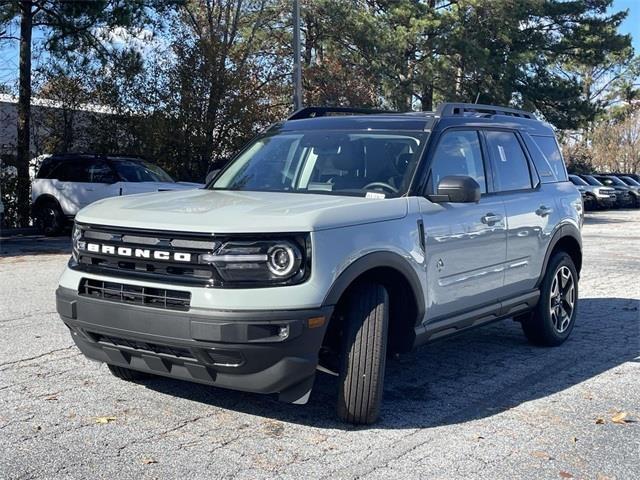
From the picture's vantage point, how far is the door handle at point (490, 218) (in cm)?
581

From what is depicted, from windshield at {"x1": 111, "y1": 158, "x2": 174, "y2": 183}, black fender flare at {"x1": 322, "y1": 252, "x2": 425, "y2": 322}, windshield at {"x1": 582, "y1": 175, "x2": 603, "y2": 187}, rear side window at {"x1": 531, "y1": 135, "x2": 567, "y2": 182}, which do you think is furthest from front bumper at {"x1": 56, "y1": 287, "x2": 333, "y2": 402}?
windshield at {"x1": 582, "y1": 175, "x2": 603, "y2": 187}

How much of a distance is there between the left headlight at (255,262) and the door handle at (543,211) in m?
3.13

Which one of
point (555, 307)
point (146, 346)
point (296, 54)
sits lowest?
point (555, 307)

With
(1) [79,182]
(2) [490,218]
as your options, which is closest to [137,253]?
(2) [490,218]

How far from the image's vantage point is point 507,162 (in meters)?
6.52

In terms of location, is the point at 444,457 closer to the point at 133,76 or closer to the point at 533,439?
the point at 533,439

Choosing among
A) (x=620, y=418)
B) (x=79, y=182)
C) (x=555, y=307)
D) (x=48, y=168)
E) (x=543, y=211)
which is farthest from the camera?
(x=48, y=168)

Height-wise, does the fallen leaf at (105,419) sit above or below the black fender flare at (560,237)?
below

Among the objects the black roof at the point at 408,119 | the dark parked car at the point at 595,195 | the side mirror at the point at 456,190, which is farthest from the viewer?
the dark parked car at the point at 595,195

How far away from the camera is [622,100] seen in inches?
2434

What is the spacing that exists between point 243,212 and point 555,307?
3721 millimetres

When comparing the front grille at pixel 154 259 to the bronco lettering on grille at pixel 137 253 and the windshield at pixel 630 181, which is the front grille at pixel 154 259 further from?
the windshield at pixel 630 181

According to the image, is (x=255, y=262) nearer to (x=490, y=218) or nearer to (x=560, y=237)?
(x=490, y=218)

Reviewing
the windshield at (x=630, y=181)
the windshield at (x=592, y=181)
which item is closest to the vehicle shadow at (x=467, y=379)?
the windshield at (x=592, y=181)
